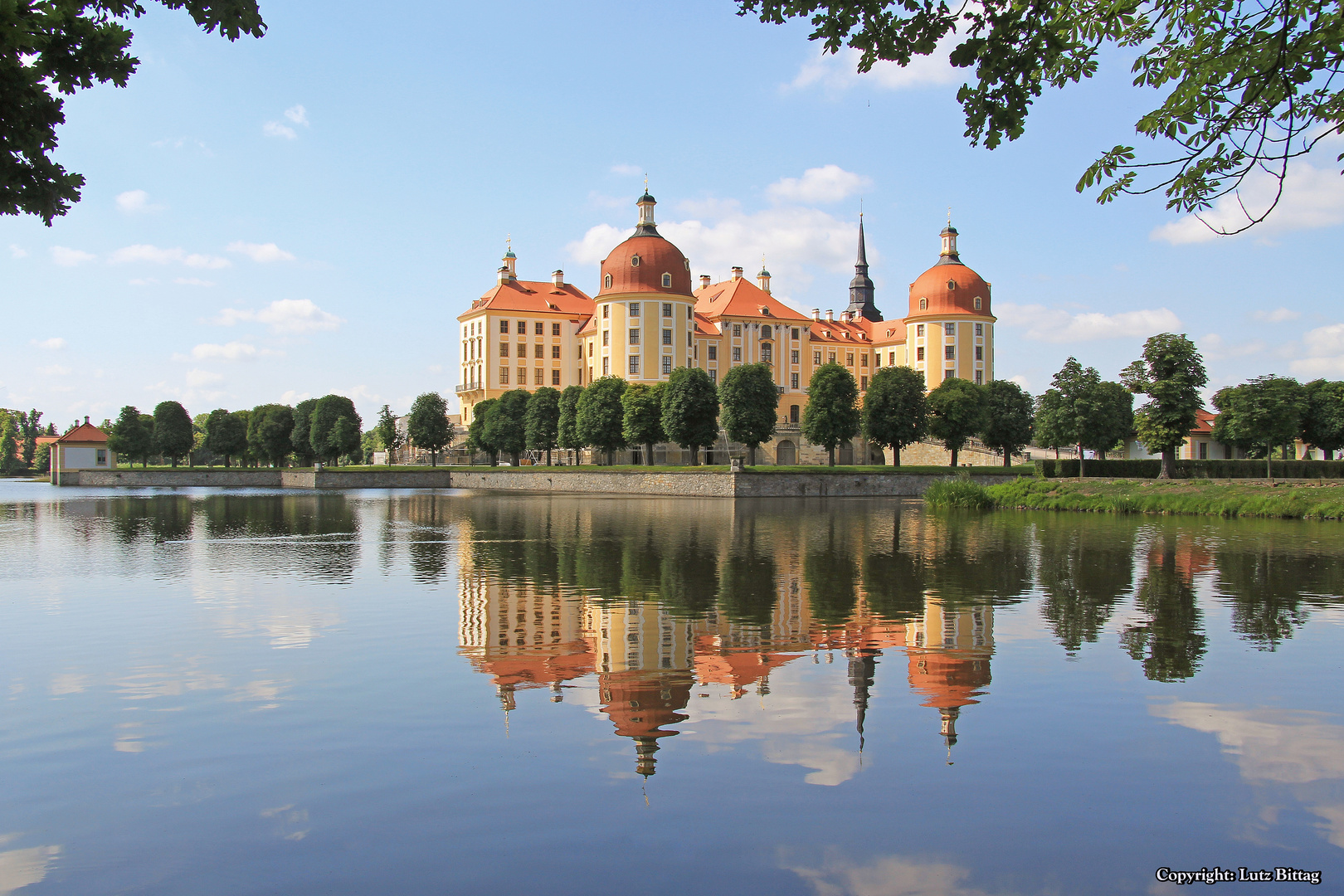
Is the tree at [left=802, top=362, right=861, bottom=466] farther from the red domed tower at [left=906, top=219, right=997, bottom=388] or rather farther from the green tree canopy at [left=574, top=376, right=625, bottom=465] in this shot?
the red domed tower at [left=906, top=219, right=997, bottom=388]

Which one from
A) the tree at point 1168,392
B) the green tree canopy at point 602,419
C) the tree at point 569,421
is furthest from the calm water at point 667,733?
the tree at point 569,421

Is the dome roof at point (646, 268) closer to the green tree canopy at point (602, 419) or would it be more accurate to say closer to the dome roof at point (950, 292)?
the green tree canopy at point (602, 419)

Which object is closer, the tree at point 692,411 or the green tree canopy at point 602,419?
the tree at point 692,411

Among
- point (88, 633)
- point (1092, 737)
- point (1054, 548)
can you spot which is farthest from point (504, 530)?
point (1092, 737)

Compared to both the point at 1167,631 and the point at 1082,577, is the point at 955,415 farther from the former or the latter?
the point at 1167,631

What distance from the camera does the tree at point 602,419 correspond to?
69.4m

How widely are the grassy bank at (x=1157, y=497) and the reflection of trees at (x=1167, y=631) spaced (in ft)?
64.2

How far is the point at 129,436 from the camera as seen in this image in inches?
3656

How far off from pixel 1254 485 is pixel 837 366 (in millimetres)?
30719

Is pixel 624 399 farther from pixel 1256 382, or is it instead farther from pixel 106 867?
pixel 106 867

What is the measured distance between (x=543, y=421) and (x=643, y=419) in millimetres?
12743

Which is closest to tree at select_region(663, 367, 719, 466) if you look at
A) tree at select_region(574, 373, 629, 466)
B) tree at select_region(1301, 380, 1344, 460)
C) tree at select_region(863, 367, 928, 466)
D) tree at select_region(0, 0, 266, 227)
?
tree at select_region(574, 373, 629, 466)

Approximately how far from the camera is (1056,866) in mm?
4871

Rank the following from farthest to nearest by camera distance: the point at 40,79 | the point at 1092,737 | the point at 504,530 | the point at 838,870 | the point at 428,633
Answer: the point at 504,530, the point at 428,633, the point at 1092,737, the point at 40,79, the point at 838,870
